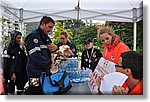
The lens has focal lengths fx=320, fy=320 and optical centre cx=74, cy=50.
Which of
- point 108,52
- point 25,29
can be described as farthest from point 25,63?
point 108,52

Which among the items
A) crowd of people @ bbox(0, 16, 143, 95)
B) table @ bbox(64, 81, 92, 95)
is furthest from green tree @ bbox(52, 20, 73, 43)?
table @ bbox(64, 81, 92, 95)

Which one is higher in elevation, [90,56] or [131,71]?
[90,56]

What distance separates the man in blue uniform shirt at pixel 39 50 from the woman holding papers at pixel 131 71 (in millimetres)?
499

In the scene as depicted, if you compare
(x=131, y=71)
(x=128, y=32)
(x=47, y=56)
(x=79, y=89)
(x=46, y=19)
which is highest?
(x=46, y=19)

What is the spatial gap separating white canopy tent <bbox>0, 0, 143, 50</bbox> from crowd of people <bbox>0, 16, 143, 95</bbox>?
0.29ft

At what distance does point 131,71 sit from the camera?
2809 millimetres

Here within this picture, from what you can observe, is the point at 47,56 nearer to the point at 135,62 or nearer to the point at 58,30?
the point at 58,30

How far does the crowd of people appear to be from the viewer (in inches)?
110

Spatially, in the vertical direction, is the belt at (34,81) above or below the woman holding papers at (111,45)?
below

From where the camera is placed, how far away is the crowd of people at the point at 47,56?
2797 millimetres

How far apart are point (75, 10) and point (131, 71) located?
2.38 feet

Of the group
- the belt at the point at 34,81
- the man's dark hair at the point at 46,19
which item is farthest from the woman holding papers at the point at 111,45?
the belt at the point at 34,81

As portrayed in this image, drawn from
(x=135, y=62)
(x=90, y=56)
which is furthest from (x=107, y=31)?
(x=135, y=62)

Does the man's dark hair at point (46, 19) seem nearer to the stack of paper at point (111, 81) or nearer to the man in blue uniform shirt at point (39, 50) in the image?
the man in blue uniform shirt at point (39, 50)
